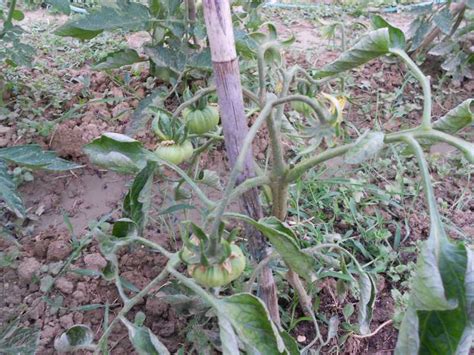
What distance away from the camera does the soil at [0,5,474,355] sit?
3.80ft

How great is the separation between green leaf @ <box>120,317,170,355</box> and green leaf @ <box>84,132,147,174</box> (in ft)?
0.86

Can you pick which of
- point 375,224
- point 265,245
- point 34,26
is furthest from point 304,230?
point 34,26

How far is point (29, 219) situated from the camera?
4.72 feet

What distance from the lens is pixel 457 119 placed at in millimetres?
686

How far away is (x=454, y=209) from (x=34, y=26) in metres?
2.10

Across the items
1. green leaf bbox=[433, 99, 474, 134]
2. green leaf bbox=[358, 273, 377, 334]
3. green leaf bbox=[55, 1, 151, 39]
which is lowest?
green leaf bbox=[358, 273, 377, 334]

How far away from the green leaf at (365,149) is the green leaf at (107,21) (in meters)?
0.84

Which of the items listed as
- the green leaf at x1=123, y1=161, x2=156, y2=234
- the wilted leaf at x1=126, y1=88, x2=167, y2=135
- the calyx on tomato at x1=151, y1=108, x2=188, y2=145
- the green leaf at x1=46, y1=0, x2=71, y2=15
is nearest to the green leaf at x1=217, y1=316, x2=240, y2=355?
the green leaf at x1=123, y1=161, x2=156, y2=234

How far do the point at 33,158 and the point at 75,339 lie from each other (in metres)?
0.36

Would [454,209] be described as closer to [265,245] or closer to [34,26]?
[265,245]

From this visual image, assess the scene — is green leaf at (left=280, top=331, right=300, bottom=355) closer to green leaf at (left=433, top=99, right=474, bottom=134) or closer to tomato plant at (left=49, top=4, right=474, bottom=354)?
tomato plant at (left=49, top=4, right=474, bottom=354)

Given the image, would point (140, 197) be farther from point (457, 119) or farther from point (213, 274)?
point (457, 119)

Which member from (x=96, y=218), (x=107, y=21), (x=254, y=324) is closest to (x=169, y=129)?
(x=254, y=324)

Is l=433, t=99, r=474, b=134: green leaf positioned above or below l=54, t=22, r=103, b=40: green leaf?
above
